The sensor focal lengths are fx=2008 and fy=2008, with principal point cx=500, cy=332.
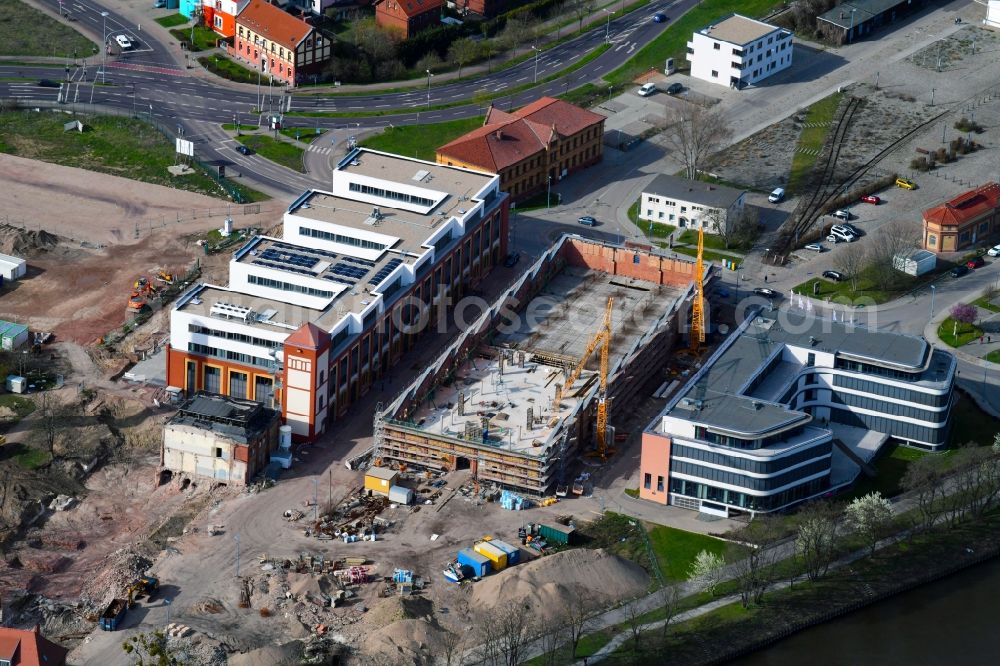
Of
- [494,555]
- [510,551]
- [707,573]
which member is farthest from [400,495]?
[707,573]

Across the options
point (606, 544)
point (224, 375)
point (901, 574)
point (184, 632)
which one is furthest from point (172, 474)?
point (901, 574)

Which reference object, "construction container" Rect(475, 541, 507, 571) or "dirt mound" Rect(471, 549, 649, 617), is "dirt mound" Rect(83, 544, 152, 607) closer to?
"construction container" Rect(475, 541, 507, 571)

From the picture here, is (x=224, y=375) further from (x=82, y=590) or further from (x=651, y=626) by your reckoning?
(x=651, y=626)

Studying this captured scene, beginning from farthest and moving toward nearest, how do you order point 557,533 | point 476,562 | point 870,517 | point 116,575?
1. point 870,517
2. point 557,533
3. point 476,562
4. point 116,575

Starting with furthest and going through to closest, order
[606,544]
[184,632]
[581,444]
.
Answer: [581,444], [606,544], [184,632]

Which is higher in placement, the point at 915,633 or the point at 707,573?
the point at 707,573

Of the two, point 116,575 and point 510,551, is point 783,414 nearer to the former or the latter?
point 510,551

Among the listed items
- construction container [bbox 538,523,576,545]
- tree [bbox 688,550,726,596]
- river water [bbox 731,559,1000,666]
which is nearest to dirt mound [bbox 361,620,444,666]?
construction container [bbox 538,523,576,545]
